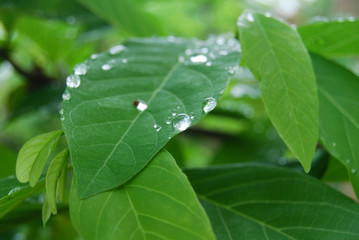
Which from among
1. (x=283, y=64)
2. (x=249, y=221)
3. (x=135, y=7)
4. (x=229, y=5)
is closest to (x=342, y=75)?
(x=283, y=64)

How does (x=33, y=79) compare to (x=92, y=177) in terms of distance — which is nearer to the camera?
(x=92, y=177)

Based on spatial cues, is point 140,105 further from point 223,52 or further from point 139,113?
point 223,52

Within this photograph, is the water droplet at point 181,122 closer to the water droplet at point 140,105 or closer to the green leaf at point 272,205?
the water droplet at point 140,105

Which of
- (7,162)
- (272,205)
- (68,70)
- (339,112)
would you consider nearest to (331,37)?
(339,112)

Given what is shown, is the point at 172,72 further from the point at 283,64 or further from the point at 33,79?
the point at 33,79

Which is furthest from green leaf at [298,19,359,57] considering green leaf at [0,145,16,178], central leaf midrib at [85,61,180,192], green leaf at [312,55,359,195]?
green leaf at [0,145,16,178]

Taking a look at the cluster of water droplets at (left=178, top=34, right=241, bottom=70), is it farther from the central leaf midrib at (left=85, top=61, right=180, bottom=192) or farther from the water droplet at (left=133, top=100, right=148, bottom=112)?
the water droplet at (left=133, top=100, right=148, bottom=112)

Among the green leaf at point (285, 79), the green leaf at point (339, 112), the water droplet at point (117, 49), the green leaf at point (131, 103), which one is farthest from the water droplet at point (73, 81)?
→ the green leaf at point (339, 112)
